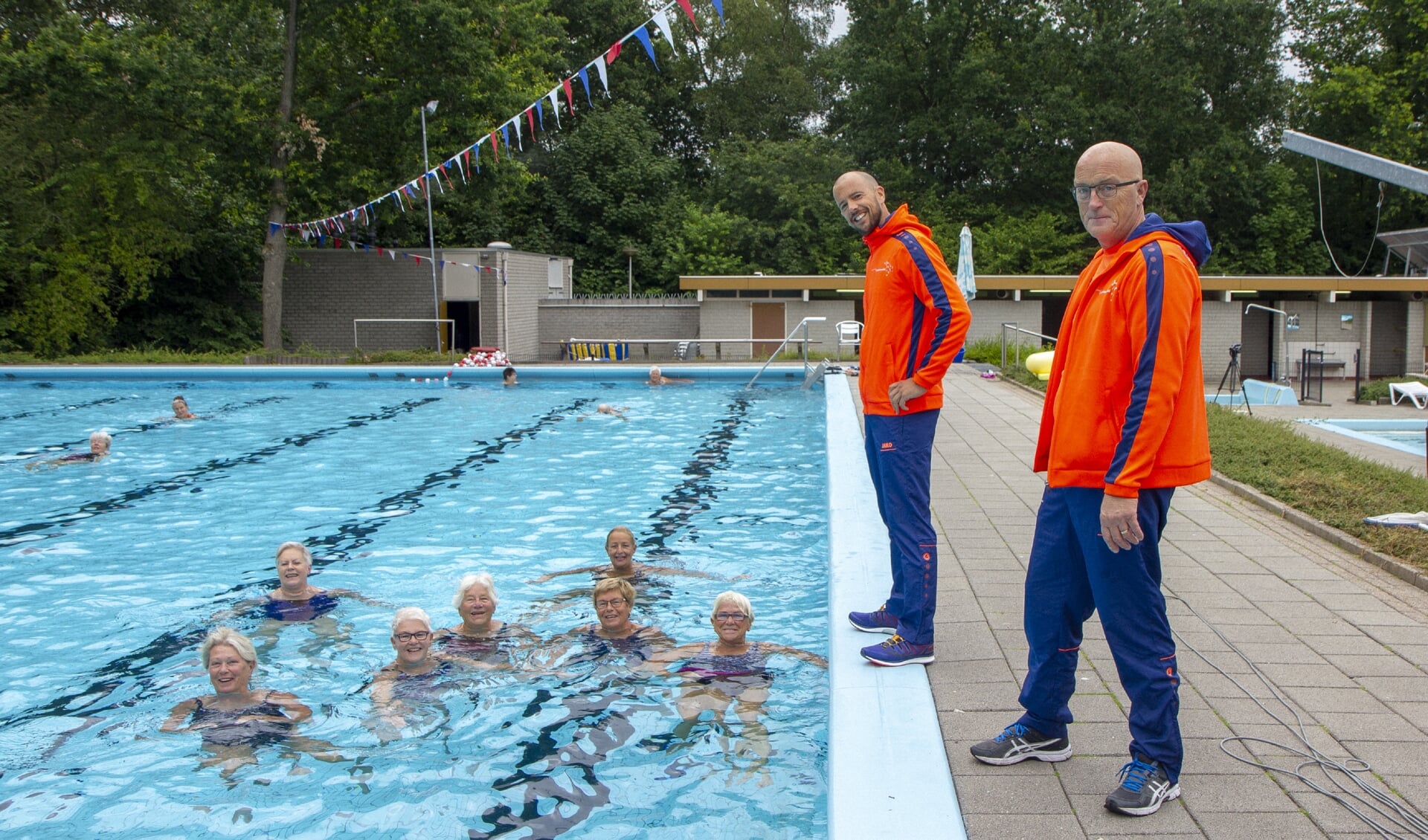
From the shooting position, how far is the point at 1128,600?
258 centimetres

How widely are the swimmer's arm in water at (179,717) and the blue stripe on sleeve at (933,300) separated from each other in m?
3.17

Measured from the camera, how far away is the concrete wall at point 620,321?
25.6 m

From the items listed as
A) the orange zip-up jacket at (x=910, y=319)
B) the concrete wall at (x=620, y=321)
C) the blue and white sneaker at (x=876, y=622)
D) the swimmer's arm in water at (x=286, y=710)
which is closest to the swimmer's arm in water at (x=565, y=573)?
the swimmer's arm in water at (x=286, y=710)

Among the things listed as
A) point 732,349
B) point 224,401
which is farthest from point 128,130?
point 732,349

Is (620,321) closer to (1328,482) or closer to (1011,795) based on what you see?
(1328,482)

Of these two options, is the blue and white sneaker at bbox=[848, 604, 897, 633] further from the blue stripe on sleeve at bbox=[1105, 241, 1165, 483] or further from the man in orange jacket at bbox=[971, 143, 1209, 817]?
the blue stripe on sleeve at bbox=[1105, 241, 1165, 483]

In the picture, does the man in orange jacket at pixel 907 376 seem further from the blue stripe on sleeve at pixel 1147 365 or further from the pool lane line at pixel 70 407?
the pool lane line at pixel 70 407

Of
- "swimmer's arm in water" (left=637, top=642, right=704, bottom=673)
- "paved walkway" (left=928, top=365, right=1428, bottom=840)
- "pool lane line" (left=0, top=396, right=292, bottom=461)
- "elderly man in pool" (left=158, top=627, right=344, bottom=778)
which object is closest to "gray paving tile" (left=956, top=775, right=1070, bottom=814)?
"paved walkway" (left=928, top=365, right=1428, bottom=840)

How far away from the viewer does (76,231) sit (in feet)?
73.3

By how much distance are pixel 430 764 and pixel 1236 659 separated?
2.82 metres

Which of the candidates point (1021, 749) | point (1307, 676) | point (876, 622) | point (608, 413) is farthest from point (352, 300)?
point (1021, 749)

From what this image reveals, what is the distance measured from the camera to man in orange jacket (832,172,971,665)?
3605 mm

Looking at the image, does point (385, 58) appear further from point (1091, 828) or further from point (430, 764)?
point (1091, 828)

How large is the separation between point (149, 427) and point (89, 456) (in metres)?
2.75
